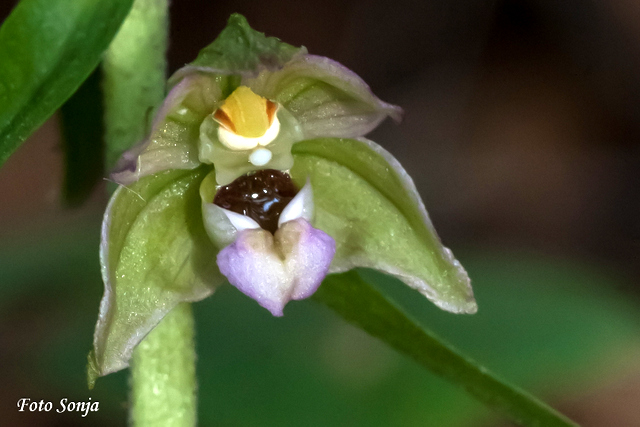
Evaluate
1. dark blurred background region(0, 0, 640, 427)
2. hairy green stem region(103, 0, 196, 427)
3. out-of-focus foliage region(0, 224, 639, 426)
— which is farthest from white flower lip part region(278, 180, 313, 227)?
out-of-focus foliage region(0, 224, 639, 426)

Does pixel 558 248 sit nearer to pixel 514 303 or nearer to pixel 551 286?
pixel 551 286

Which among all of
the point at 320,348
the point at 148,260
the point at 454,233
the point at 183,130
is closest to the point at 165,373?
the point at 148,260

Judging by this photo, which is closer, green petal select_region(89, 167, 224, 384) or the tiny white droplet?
green petal select_region(89, 167, 224, 384)

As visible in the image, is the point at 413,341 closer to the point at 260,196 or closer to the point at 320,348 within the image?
the point at 260,196

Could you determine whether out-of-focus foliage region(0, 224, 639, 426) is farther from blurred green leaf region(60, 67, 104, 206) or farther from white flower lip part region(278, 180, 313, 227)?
white flower lip part region(278, 180, 313, 227)

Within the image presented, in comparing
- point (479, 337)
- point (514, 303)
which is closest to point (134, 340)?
point (479, 337)

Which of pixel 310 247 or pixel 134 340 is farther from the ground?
pixel 310 247

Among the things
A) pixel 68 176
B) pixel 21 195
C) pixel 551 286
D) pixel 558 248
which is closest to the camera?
pixel 68 176
